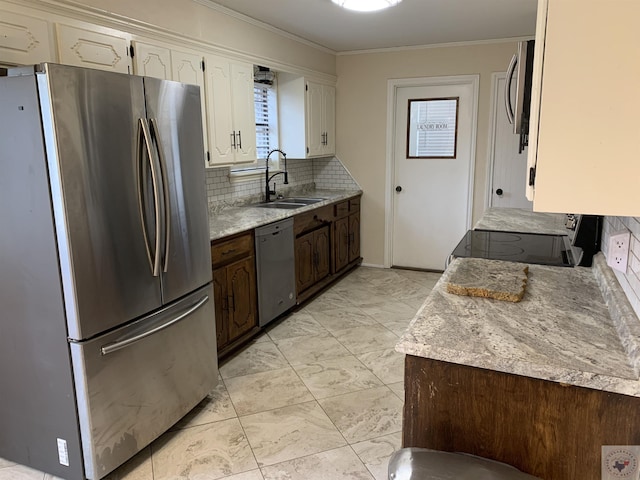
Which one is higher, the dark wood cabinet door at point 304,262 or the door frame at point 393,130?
the door frame at point 393,130

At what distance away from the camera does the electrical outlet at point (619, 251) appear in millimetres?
1625

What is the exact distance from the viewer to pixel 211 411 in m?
2.66

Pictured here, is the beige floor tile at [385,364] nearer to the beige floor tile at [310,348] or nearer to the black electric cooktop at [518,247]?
the beige floor tile at [310,348]

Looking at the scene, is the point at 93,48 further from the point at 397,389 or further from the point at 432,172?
the point at 432,172

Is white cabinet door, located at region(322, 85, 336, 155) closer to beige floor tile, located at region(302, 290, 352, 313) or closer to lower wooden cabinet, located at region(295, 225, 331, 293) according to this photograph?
lower wooden cabinet, located at region(295, 225, 331, 293)

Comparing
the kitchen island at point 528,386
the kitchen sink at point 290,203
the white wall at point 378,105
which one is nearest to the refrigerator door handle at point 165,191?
the kitchen island at point 528,386

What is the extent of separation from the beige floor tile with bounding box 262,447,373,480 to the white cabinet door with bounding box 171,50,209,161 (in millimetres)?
2066

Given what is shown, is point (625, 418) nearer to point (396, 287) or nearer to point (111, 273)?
point (111, 273)

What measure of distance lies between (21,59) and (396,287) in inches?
145

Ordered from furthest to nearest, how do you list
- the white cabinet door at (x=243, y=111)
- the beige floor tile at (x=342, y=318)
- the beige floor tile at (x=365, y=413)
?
the beige floor tile at (x=342, y=318) → the white cabinet door at (x=243, y=111) → the beige floor tile at (x=365, y=413)

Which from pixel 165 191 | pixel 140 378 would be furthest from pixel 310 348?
pixel 165 191

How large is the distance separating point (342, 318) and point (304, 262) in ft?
1.99

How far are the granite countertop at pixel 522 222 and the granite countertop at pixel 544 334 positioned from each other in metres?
1.18

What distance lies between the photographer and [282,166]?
486 cm
